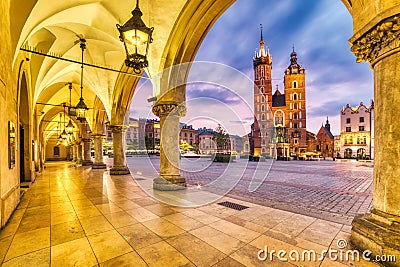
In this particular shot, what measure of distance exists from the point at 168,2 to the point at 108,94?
701 centimetres

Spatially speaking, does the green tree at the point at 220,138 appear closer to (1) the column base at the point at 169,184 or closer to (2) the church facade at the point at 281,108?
(2) the church facade at the point at 281,108

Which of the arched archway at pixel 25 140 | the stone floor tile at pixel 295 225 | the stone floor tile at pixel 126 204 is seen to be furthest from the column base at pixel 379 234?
the arched archway at pixel 25 140

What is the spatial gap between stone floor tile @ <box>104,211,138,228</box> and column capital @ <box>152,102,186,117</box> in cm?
326

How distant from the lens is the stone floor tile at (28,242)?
2.52 metres

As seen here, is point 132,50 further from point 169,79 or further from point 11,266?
point 11,266

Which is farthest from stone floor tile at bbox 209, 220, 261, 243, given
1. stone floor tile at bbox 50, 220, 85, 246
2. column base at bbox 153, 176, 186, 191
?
column base at bbox 153, 176, 186, 191

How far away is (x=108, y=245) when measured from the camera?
2682 mm

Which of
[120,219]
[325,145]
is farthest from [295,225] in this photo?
[325,145]

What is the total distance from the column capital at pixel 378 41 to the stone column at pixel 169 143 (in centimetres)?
465

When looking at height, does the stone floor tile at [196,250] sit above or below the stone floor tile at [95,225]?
above

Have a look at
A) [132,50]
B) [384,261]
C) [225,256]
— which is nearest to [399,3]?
[384,261]

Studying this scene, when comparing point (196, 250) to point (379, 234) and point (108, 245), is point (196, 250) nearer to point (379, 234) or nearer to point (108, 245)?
point (108, 245)

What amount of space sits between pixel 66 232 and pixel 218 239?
253 centimetres

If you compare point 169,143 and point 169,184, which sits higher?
point 169,143
